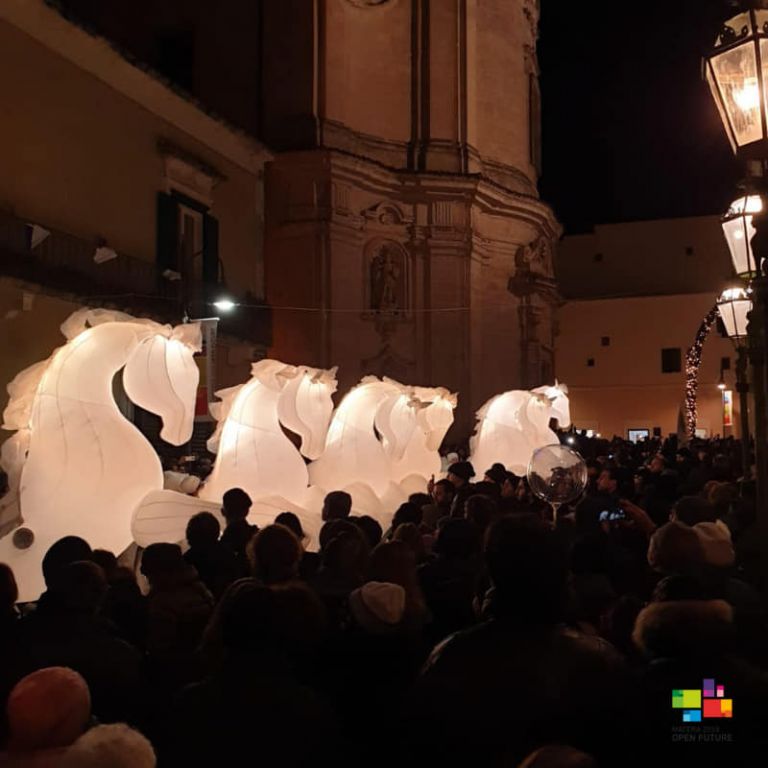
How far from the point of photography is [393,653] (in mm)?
3775

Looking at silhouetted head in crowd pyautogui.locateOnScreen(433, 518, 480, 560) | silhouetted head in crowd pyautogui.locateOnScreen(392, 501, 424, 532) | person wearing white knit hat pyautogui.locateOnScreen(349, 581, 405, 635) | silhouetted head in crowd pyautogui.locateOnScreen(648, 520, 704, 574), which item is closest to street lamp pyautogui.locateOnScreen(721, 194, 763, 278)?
silhouetted head in crowd pyautogui.locateOnScreen(392, 501, 424, 532)

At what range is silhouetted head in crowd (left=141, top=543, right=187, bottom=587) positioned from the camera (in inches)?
185

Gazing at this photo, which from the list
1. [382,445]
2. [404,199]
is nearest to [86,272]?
[382,445]

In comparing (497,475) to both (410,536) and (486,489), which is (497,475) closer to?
(486,489)

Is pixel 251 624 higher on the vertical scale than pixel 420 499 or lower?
lower

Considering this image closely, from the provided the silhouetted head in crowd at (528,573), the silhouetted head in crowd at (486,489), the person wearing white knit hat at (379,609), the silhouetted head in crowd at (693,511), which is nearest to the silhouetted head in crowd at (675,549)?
the person wearing white knit hat at (379,609)

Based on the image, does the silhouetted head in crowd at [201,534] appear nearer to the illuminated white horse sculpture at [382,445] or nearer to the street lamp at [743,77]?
the street lamp at [743,77]

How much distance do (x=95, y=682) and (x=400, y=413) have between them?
33.0 feet

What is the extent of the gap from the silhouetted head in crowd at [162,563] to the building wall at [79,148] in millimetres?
11368

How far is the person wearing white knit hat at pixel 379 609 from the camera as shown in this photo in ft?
12.4

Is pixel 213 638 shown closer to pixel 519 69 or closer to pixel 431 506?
pixel 431 506

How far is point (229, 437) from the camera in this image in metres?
9.67

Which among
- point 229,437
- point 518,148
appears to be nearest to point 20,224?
point 229,437

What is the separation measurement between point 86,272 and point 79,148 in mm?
2226
